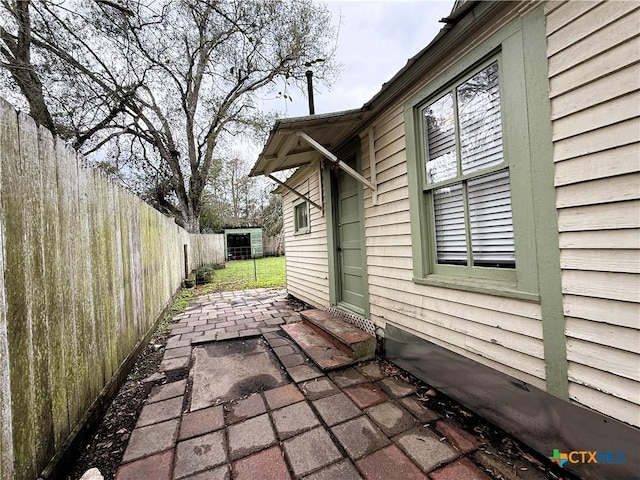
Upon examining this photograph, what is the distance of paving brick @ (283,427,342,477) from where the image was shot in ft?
4.91

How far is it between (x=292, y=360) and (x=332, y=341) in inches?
21.0

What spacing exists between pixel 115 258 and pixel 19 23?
7.08 m

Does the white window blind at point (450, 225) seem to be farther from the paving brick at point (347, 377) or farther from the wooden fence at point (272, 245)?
the wooden fence at point (272, 245)

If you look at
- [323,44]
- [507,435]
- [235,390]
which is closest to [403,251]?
[507,435]

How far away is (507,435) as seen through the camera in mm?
1687

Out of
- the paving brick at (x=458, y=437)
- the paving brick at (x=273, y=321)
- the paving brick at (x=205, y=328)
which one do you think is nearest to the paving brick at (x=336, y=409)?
the paving brick at (x=458, y=437)

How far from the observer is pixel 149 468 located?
1.52 meters

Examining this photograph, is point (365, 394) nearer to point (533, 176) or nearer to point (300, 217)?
point (533, 176)

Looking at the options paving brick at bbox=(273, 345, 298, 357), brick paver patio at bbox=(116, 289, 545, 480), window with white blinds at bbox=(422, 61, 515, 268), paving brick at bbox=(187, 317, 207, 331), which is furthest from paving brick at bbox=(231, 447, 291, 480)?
paving brick at bbox=(187, 317, 207, 331)

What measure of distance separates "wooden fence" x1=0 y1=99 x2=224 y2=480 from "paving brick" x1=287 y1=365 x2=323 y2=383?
1495mm

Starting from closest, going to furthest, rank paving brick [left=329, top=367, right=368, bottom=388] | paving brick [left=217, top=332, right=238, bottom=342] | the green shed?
paving brick [left=329, top=367, right=368, bottom=388] → paving brick [left=217, top=332, right=238, bottom=342] → the green shed

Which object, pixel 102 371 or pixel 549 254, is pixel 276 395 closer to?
pixel 102 371

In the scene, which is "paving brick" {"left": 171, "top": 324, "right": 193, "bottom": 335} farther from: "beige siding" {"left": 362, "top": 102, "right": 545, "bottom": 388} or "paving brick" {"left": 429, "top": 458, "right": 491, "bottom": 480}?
"paving brick" {"left": 429, "top": 458, "right": 491, "bottom": 480}

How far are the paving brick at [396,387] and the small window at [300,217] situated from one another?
3282 mm
